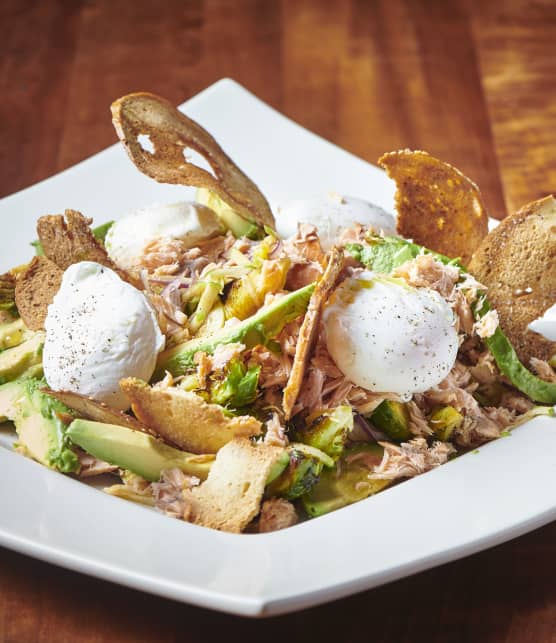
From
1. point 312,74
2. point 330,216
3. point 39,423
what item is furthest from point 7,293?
point 312,74

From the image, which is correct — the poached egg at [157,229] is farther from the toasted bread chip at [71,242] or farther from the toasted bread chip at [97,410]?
the toasted bread chip at [97,410]

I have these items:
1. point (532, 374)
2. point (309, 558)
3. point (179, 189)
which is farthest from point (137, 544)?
point (179, 189)

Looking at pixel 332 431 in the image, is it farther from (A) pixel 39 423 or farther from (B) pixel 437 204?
(B) pixel 437 204

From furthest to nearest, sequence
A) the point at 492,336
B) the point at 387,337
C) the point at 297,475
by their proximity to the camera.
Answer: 1. the point at 492,336
2. the point at 387,337
3. the point at 297,475

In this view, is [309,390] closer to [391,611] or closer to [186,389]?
[186,389]

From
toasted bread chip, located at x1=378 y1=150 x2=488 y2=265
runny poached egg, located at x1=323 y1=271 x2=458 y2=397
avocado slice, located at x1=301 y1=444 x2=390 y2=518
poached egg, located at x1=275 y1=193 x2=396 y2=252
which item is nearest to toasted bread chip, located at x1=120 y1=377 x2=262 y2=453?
avocado slice, located at x1=301 y1=444 x2=390 y2=518

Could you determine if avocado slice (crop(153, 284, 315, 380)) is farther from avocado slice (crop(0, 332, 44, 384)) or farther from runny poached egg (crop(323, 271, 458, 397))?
avocado slice (crop(0, 332, 44, 384))
